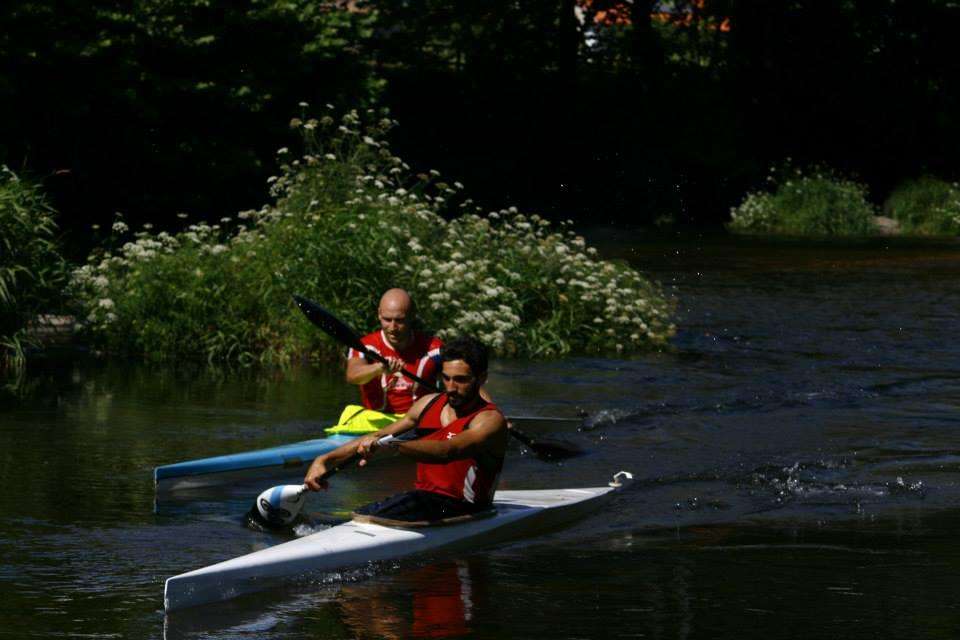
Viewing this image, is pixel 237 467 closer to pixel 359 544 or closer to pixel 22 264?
pixel 359 544

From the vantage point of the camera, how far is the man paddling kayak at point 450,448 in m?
9.41

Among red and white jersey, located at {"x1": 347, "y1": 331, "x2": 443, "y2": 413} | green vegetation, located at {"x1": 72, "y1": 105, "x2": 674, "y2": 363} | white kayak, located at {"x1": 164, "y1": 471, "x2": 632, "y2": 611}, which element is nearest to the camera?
white kayak, located at {"x1": 164, "y1": 471, "x2": 632, "y2": 611}

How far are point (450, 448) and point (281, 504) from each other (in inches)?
57.3

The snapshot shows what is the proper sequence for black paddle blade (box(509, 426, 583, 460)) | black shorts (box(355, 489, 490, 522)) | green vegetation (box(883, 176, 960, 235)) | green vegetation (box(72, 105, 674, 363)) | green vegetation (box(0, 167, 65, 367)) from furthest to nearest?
green vegetation (box(883, 176, 960, 235)) < green vegetation (box(72, 105, 674, 363)) < green vegetation (box(0, 167, 65, 367)) < black paddle blade (box(509, 426, 583, 460)) < black shorts (box(355, 489, 490, 522))

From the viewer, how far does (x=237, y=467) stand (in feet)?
38.4

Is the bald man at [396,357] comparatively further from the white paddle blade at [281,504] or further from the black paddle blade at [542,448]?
the white paddle blade at [281,504]

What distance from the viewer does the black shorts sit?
31.9 ft

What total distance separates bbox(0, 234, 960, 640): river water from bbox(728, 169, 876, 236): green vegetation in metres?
19.1

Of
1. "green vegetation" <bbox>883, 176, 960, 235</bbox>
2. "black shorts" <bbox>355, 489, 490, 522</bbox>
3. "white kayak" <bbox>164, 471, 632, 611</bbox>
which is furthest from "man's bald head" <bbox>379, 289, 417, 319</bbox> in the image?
"green vegetation" <bbox>883, 176, 960, 235</bbox>

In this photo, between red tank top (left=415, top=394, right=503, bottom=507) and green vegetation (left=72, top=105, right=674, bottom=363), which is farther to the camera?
green vegetation (left=72, top=105, right=674, bottom=363)

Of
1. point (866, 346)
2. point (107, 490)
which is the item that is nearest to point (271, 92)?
point (866, 346)

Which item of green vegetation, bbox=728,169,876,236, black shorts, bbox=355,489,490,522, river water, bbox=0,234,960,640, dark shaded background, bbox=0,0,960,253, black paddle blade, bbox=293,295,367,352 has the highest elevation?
dark shaded background, bbox=0,0,960,253

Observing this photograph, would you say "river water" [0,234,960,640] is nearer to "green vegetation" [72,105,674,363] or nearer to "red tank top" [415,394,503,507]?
"red tank top" [415,394,503,507]

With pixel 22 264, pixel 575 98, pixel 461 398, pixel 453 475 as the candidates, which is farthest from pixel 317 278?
pixel 575 98
